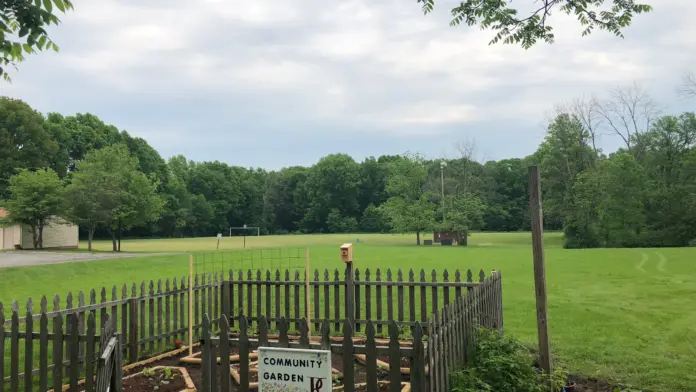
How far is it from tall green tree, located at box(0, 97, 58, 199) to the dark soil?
66.5 metres

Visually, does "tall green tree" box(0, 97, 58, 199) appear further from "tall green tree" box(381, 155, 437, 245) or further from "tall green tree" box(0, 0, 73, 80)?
"tall green tree" box(0, 0, 73, 80)

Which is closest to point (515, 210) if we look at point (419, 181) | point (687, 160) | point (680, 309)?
point (419, 181)

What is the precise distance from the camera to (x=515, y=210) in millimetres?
87125

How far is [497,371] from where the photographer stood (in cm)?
540

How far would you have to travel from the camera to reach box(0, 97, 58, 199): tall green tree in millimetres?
62312

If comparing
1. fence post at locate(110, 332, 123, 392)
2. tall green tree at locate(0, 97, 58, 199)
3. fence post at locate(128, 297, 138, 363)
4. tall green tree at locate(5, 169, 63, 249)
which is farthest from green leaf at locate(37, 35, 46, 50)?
tall green tree at locate(0, 97, 58, 199)

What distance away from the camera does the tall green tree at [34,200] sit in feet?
137

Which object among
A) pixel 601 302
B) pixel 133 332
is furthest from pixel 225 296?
pixel 601 302

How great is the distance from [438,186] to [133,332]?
58090 millimetres

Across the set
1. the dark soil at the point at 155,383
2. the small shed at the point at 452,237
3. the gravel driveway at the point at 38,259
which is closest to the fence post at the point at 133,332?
the dark soil at the point at 155,383

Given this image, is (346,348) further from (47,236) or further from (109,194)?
(47,236)

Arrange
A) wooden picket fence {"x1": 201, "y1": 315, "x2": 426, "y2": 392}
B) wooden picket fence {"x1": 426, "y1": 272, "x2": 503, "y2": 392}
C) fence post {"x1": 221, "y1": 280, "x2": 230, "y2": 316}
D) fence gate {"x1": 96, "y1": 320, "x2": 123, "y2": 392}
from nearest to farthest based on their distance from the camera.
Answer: wooden picket fence {"x1": 201, "y1": 315, "x2": 426, "y2": 392}, fence gate {"x1": 96, "y1": 320, "x2": 123, "y2": 392}, wooden picket fence {"x1": 426, "y1": 272, "x2": 503, "y2": 392}, fence post {"x1": 221, "y1": 280, "x2": 230, "y2": 316}

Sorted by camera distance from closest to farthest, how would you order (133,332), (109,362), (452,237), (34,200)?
1. (109,362)
2. (133,332)
3. (34,200)
4. (452,237)

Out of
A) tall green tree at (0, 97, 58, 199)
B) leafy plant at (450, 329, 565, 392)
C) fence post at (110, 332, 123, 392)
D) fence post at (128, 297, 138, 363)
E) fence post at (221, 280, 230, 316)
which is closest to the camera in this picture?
fence post at (110, 332, 123, 392)
